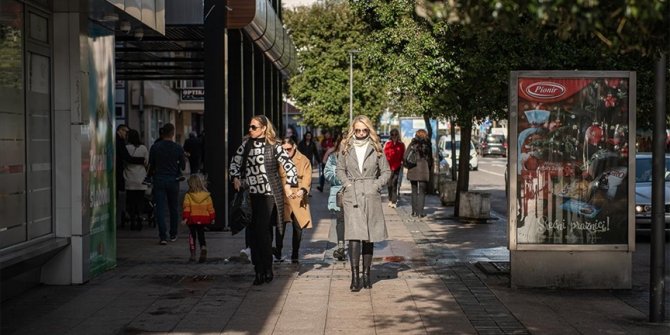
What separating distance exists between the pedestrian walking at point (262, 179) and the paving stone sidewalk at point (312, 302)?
47cm

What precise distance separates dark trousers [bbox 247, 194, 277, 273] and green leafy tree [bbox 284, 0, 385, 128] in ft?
125

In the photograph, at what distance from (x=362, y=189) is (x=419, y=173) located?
376 inches

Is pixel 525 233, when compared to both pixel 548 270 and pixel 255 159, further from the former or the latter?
pixel 255 159

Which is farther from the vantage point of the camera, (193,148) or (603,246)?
(193,148)

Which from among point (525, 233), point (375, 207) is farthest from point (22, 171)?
point (525, 233)

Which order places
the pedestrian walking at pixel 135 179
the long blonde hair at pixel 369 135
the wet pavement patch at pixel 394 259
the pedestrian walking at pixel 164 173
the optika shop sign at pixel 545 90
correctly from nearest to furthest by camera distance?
the optika shop sign at pixel 545 90
the long blonde hair at pixel 369 135
the wet pavement patch at pixel 394 259
the pedestrian walking at pixel 164 173
the pedestrian walking at pixel 135 179

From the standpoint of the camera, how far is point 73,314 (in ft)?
28.8

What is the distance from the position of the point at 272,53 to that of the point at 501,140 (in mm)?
59262

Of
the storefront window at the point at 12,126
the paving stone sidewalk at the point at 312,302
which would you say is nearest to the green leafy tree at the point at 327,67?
the paving stone sidewalk at the point at 312,302

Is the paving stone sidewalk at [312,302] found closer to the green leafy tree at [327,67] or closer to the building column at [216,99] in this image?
the building column at [216,99]

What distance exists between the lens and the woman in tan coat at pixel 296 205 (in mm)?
11739

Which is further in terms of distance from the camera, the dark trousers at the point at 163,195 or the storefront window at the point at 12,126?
the dark trousers at the point at 163,195

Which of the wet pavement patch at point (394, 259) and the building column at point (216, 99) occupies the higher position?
the building column at point (216, 99)

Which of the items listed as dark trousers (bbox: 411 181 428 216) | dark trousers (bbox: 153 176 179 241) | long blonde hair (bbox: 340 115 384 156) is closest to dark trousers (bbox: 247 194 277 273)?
long blonde hair (bbox: 340 115 384 156)
